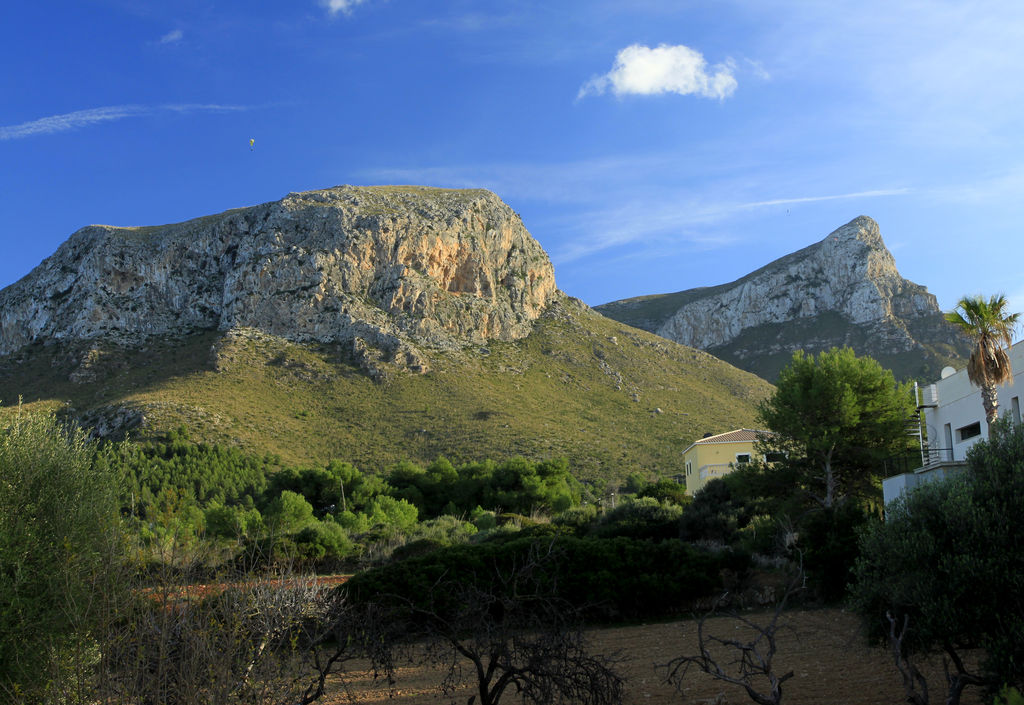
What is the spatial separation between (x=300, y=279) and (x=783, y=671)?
204 feet

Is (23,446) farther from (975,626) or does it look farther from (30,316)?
(30,316)

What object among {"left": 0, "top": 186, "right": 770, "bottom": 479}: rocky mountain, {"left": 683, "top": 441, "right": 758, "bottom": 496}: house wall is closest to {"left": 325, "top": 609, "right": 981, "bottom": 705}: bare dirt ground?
{"left": 683, "top": 441, "right": 758, "bottom": 496}: house wall


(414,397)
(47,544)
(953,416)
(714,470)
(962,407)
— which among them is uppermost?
(414,397)

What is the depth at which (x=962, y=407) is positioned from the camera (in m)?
18.5

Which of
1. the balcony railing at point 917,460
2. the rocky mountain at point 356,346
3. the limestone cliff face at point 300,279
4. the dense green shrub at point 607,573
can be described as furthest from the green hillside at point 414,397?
the dense green shrub at point 607,573

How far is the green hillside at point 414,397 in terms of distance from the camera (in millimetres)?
51125

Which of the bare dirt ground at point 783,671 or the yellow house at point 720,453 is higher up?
the yellow house at point 720,453

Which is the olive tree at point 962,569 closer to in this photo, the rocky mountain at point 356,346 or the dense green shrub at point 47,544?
the dense green shrub at point 47,544

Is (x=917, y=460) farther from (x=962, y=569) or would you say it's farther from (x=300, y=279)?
(x=300, y=279)

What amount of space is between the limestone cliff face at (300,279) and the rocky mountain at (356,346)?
0.19 meters

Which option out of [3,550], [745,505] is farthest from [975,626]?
[745,505]

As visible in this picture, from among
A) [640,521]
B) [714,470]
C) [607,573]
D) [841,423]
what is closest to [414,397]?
[714,470]

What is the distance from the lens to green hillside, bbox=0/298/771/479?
168ft

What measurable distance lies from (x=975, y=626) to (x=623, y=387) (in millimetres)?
56935
